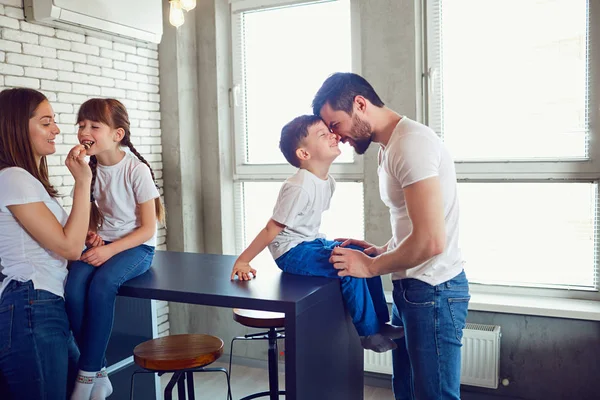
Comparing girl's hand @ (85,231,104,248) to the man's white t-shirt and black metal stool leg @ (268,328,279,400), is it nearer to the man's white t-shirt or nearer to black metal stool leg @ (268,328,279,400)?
black metal stool leg @ (268,328,279,400)

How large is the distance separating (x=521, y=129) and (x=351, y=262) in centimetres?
204

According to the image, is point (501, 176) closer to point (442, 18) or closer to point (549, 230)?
point (549, 230)

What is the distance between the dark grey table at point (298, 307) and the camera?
1.88 m

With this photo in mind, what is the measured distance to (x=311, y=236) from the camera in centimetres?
236

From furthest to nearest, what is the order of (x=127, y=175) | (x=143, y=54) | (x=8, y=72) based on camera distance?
(x=143, y=54) < (x=8, y=72) < (x=127, y=175)

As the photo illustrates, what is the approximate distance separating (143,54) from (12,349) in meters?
2.86

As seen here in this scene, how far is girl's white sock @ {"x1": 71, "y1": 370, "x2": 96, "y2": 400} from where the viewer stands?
2139mm

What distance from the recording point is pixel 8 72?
3.31 m

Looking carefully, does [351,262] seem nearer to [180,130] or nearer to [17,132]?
[17,132]

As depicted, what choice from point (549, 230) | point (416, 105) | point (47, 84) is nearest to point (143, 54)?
point (47, 84)

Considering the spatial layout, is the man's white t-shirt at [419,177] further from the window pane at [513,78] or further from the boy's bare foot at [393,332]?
the window pane at [513,78]

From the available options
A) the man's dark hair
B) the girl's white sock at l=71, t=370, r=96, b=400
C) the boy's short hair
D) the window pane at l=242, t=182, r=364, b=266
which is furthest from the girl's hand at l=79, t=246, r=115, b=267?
the window pane at l=242, t=182, r=364, b=266

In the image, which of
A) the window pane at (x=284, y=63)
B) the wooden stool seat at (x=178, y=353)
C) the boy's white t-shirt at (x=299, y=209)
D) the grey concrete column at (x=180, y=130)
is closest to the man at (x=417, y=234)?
the boy's white t-shirt at (x=299, y=209)

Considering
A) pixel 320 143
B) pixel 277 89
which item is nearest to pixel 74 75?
pixel 277 89
